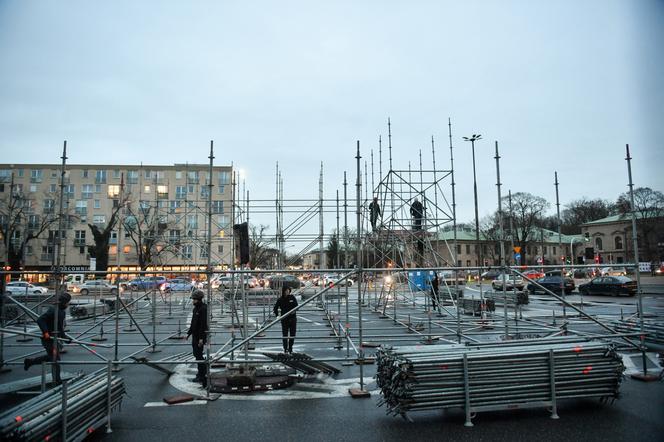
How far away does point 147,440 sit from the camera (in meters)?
5.99

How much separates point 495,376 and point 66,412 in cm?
596

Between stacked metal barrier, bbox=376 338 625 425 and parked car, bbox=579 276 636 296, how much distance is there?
961 inches

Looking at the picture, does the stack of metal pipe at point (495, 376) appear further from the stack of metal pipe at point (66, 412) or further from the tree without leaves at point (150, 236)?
the tree without leaves at point (150, 236)

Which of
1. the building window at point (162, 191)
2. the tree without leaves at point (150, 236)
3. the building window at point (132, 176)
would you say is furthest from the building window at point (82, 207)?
the building window at point (162, 191)

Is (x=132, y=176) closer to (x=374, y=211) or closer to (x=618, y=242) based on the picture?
(x=374, y=211)

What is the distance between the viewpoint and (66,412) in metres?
5.46

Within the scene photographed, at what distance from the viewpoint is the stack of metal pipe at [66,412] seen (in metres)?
4.89

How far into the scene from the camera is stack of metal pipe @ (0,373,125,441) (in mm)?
4891

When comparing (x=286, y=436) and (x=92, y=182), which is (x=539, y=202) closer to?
(x=92, y=182)

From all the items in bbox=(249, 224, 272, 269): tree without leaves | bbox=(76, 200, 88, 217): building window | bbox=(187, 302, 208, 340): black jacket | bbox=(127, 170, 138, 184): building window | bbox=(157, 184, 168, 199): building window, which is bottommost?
bbox=(187, 302, 208, 340): black jacket

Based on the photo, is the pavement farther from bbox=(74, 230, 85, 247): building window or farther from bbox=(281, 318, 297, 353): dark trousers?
bbox=(74, 230, 85, 247): building window

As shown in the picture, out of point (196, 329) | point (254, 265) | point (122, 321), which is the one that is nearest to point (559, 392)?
point (196, 329)

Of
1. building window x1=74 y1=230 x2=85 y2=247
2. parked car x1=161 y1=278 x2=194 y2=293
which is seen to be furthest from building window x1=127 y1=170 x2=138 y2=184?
parked car x1=161 y1=278 x2=194 y2=293

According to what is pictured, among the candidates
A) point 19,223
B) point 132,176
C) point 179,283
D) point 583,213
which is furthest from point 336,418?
point 583,213
